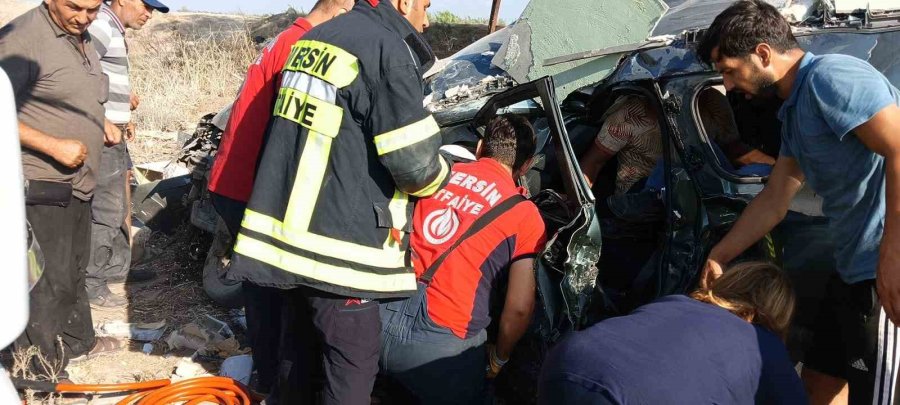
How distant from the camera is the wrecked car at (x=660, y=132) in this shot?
10.3 ft

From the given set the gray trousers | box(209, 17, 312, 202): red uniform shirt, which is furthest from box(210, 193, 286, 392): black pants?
the gray trousers

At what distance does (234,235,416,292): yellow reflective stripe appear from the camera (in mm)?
2656

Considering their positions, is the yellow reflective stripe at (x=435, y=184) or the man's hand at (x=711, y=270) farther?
the man's hand at (x=711, y=270)

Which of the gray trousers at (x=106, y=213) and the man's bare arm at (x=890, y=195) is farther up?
the man's bare arm at (x=890, y=195)

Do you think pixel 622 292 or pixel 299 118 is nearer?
pixel 299 118

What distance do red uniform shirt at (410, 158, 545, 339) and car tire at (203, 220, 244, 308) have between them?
1.62 metres

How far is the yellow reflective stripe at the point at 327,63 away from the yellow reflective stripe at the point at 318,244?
49 cm

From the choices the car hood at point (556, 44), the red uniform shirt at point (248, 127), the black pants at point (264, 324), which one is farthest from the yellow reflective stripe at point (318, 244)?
the car hood at point (556, 44)

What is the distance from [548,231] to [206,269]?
2121mm

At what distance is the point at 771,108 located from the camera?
11.6ft

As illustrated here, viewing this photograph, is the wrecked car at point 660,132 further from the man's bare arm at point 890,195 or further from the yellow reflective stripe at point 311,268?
the yellow reflective stripe at point 311,268

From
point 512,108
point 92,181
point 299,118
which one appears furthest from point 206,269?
point 299,118

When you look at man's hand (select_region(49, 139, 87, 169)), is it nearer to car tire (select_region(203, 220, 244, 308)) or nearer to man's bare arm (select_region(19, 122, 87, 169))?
man's bare arm (select_region(19, 122, 87, 169))

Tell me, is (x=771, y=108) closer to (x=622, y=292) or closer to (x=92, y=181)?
(x=622, y=292)
